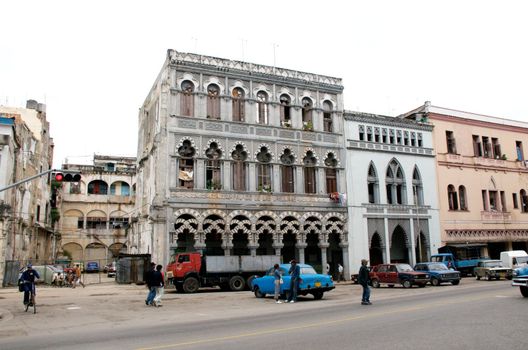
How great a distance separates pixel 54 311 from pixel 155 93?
71.1 ft

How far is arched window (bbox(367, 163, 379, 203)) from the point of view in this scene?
3941 cm

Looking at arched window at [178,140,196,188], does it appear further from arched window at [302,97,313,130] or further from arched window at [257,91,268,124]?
arched window at [302,97,313,130]

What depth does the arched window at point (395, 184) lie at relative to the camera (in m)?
40.3

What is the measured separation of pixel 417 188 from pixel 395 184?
2617 millimetres

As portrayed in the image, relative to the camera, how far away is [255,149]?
35094 mm

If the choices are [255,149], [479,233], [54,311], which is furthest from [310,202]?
[54,311]

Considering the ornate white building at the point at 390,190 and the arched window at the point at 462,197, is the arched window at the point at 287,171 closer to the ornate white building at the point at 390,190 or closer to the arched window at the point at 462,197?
the ornate white building at the point at 390,190

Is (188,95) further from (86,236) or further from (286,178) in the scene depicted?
(86,236)

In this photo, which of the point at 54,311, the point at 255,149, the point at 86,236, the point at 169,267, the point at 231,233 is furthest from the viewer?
the point at 86,236

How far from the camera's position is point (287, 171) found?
36250 mm

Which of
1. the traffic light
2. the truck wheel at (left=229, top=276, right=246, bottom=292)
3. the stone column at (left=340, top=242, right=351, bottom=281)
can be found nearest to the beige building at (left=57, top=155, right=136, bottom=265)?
the stone column at (left=340, top=242, right=351, bottom=281)

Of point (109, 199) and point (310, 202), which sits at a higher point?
point (109, 199)

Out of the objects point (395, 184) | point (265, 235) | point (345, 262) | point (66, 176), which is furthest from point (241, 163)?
point (66, 176)

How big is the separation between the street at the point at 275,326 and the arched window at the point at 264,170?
1674 centimetres
